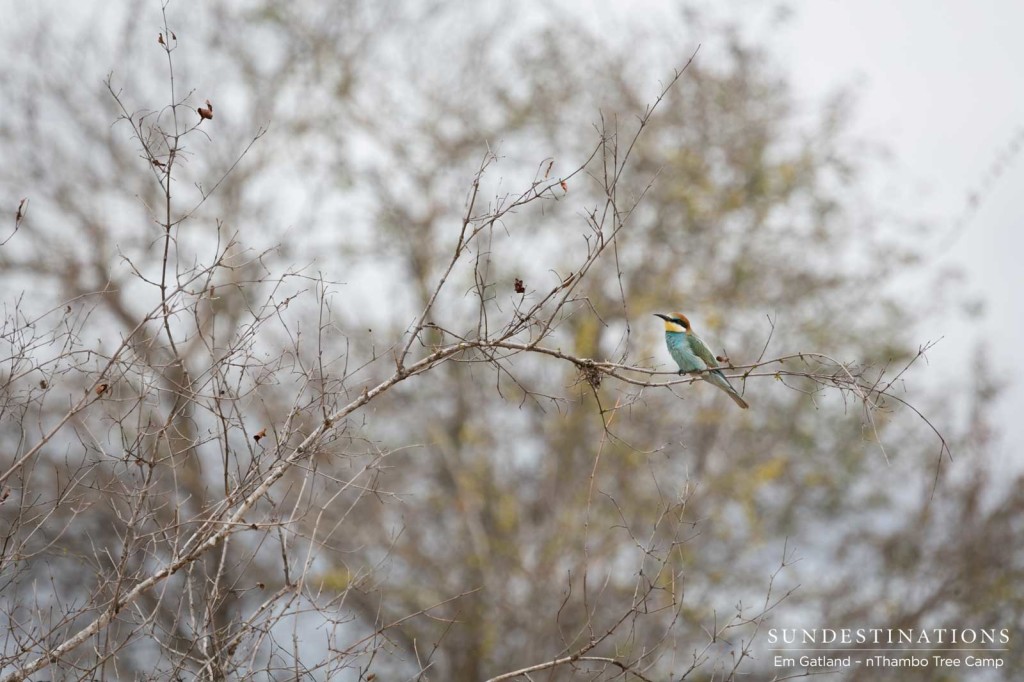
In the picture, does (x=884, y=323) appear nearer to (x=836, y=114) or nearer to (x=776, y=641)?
(x=836, y=114)

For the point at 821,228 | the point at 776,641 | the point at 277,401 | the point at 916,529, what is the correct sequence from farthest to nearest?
the point at 821,228 < the point at 916,529 < the point at 776,641 < the point at 277,401

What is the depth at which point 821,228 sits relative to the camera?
13.0 meters

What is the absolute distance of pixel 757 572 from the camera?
39.7 ft

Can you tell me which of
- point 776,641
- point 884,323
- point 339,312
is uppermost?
point 884,323

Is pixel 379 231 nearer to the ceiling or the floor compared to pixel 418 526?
nearer to the ceiling

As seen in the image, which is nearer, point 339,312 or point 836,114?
point 339,312

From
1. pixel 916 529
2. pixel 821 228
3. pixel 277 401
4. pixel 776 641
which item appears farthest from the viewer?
pixel 821 228

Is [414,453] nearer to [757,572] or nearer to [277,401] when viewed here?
[277,401]

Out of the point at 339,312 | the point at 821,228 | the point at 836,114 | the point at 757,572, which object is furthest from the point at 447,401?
the point at 836,114

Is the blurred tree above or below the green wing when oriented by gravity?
above

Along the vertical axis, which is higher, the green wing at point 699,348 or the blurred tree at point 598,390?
the blurred tree at point 598,390

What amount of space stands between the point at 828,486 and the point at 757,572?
152 centimetres

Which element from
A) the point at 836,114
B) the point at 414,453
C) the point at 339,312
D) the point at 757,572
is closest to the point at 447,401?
the point at 414,453

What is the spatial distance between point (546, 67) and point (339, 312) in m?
3.97
